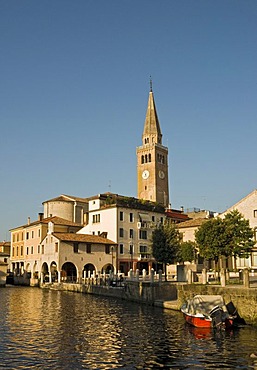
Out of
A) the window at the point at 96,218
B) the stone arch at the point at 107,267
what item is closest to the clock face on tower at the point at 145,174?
the window at the point at 96,218

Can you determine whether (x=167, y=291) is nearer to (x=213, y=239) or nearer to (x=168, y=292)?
(x=168, y=292)

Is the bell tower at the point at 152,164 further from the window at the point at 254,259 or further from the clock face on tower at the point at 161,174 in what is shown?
the window at the point at 254,259

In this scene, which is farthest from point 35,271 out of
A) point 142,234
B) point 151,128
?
point 151,128

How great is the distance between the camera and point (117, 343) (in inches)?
798

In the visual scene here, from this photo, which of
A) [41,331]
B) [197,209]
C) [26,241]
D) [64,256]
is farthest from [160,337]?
[197,209]

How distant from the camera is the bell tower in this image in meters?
117

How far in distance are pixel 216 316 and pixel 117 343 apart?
6.26 m

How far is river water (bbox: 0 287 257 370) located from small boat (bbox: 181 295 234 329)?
69 centimetres

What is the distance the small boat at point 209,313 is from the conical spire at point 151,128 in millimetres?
98334

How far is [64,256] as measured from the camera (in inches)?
2403

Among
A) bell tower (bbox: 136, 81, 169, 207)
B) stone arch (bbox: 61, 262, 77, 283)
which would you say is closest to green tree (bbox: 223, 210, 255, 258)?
stone arch (bbox: 61, 262, 77, 283)

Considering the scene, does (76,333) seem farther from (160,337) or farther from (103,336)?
(160,337)

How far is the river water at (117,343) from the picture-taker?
1666cm

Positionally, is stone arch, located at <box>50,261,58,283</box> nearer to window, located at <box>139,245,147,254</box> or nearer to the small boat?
window, located at <box>139,245,147,254</box>
